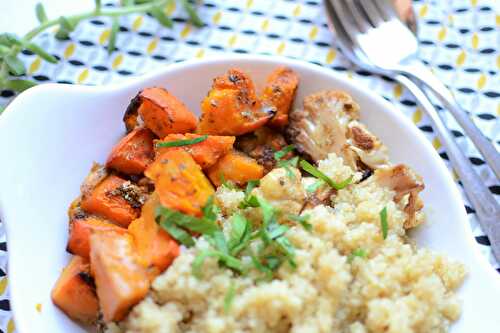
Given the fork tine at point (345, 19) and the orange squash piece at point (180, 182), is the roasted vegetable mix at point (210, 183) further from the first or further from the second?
the fork tine at point (345, 19)

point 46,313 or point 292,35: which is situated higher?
point 292,35

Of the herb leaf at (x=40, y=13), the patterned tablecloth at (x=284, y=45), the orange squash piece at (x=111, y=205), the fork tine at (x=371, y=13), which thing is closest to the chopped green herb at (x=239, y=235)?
the orange squash piece at (x=111, y=205)

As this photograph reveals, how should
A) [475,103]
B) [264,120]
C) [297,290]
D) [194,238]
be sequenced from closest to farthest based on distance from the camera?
1. [297,290]
2. [194,238]
3. [264,120]
4. [475,103]

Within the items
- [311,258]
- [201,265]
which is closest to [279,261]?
[311,258]

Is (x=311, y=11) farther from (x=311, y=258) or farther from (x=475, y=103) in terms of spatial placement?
(x=311, y=258)

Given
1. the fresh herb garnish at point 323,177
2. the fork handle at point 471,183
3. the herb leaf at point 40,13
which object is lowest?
the fork handle at point 471,183

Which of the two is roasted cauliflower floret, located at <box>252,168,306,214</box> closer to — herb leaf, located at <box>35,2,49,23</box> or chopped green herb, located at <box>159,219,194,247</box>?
chopped green herb, located at <box>159,219,194,247</box>
